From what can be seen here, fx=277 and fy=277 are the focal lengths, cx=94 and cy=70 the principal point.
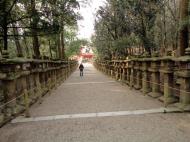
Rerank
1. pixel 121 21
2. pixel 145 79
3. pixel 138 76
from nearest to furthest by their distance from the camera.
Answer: pixel 145 79 < pixel 138 76 < pixel 121 21

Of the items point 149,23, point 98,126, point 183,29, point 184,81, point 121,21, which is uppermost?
point 121,21

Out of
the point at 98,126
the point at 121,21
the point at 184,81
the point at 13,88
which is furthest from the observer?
the point at 121,21


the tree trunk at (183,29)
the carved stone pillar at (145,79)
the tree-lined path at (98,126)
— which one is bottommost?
the tree-lined path at (98,126)

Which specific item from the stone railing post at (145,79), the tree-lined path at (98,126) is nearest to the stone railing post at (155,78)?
the stone railing post at (145,79)

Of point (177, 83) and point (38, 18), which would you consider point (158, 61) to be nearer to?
point (177, 83)

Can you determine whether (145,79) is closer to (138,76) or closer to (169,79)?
(138,76)

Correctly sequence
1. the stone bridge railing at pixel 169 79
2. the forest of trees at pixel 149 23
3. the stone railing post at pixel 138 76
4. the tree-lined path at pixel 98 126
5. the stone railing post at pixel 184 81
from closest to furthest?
the tree-lined path at pixel 98 126 < the stone railing post at pixel 184 81 < the stone bridge railing at pixel 169 79 < the stone railing post at pixel 138 76 < the forest of trees at pixel 149 23

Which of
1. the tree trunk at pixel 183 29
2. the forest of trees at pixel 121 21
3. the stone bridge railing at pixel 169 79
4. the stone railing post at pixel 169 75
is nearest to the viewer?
the stone bridge railing at pixel 169 79

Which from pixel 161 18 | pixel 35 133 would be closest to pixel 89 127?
pixel 35 133

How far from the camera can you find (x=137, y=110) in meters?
8.46

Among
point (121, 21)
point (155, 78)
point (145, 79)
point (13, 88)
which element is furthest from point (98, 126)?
point (121, 21)

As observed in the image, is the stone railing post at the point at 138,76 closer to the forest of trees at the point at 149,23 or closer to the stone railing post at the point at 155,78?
the forest of trees at the point at 149,23

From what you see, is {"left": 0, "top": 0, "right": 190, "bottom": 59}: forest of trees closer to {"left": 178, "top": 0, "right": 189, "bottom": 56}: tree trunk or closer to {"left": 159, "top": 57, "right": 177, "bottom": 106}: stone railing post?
{"left": 178, "top": 0, "right": 189, "bottom": 56}: tree trunk

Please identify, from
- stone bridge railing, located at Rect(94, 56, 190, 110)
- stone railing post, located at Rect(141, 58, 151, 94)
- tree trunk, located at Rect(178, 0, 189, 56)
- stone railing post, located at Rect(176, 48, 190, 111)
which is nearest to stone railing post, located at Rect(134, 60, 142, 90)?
stone bridge railing, located at Rect(94, 56, 190, 110)
